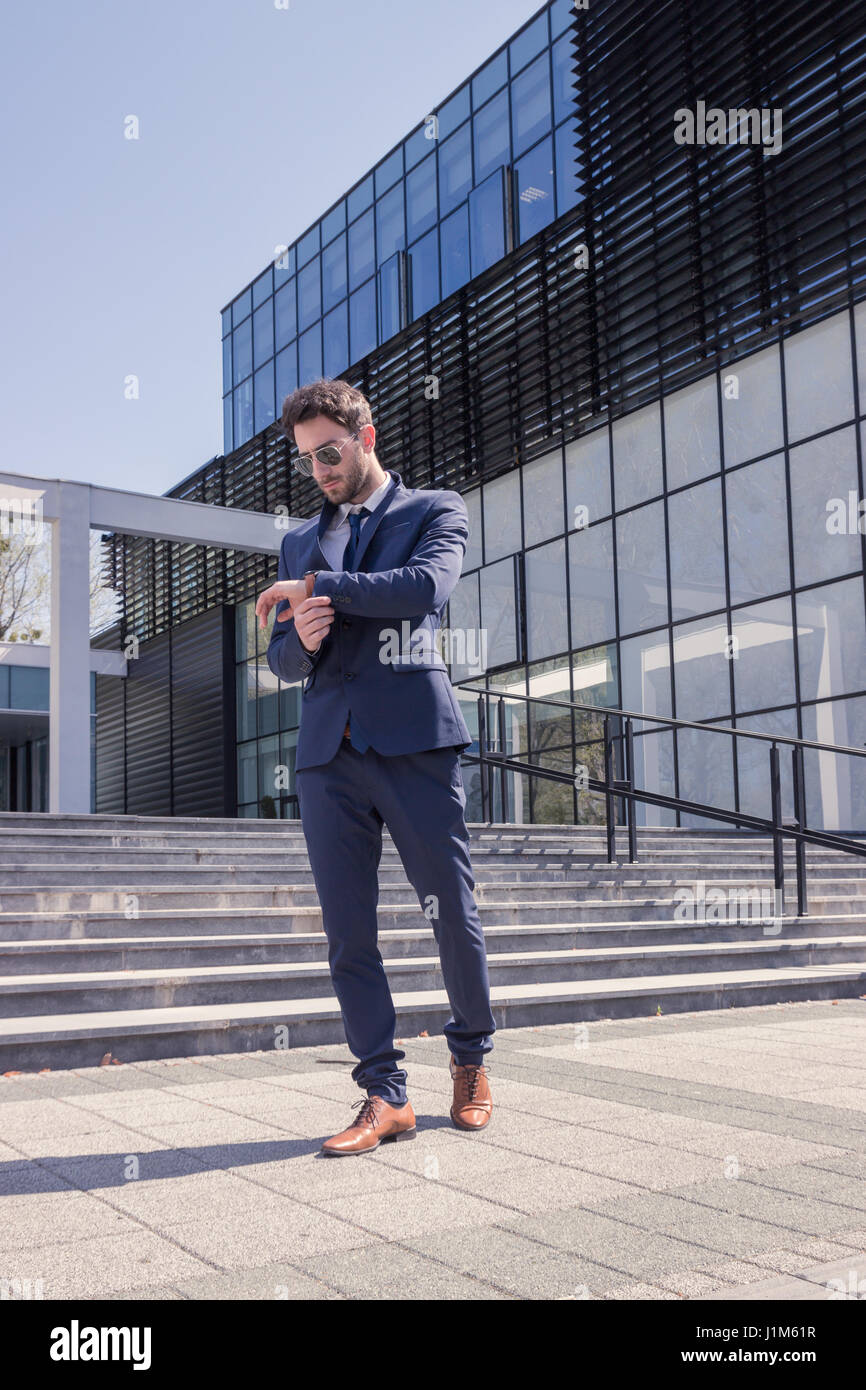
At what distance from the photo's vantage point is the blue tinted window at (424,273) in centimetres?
2269

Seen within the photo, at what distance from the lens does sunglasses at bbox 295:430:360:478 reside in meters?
3.24

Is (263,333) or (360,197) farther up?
(360,197)

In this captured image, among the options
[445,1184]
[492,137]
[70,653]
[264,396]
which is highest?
[492,137]

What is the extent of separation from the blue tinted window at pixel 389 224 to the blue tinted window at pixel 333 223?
61.1 inches

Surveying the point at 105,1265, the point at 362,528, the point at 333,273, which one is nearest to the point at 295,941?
the point at 362,528

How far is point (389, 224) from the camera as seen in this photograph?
80.5ft

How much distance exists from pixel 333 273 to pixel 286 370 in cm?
266

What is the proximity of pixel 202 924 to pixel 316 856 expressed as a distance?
119 inches

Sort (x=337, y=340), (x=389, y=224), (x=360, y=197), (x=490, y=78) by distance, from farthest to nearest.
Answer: (x=337, y=340)
(x=360, y=197)
(x=389, y=224)
(x=490, y=78)

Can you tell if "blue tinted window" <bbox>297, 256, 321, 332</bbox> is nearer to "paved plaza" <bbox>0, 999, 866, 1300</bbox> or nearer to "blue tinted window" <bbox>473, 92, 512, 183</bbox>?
"blue tinted window" <bbox>473, 92, 512, 183</bbox>

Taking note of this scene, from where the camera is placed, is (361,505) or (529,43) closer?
(361,505)

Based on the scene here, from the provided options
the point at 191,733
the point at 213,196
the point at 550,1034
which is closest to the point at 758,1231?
the point at 550,1034

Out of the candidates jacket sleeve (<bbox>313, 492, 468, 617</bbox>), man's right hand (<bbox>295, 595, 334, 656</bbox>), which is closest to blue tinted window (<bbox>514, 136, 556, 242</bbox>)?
jacket sleeve (<bbox>313, 492, 468, 617</bbox>)

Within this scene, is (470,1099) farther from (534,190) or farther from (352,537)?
(534,190)
